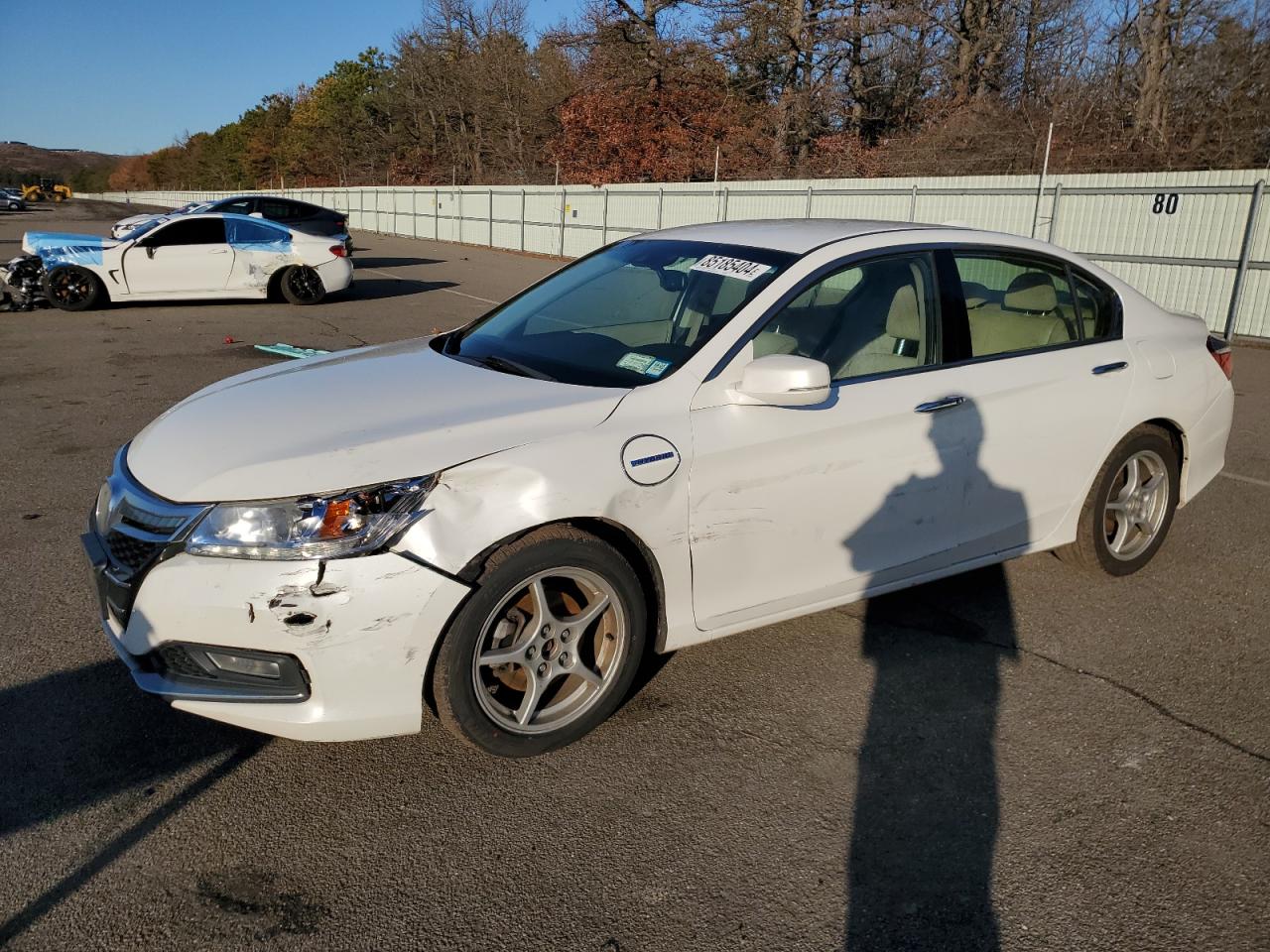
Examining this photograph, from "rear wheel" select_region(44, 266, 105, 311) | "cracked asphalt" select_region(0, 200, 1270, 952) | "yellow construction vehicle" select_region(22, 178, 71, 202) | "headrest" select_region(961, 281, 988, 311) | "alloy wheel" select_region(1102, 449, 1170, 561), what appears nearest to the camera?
"cracked asphalt" select_region(0, 200, 1270, 952)

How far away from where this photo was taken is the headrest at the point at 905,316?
13.1 ft

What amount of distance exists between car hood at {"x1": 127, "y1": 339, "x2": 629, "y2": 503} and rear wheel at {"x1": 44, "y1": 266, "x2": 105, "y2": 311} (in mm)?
12619

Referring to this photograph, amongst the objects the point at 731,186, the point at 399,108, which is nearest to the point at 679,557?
the point at 731,186

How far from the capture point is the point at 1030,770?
10.6ft

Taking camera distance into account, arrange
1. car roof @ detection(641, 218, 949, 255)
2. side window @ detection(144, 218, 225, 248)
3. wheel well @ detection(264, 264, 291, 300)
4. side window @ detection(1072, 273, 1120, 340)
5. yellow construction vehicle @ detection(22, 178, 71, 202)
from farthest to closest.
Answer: yellow construction vehicle @ detection(22, 178, 71, 202) < wheel well @ detection(264, 264, 291, 300) < side window @ detection(144, 218, 225, 248) < side window @ detection(1072, 273, 1120, 340) < car roof @ detection(641, 218, 949, 255)

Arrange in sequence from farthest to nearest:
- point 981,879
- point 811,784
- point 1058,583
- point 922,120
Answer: point 922,120, point 1058,583, point 811,784, point 981,879

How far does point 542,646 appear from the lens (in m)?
3.15

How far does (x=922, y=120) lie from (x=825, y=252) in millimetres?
29883

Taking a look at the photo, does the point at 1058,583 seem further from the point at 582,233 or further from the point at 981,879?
the point at 582,233

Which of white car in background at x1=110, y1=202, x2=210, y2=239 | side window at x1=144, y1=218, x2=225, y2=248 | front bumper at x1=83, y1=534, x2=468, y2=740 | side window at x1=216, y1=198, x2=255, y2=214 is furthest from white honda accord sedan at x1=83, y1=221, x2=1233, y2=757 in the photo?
side window at x1=216, y1=198, x2=255, y2=214

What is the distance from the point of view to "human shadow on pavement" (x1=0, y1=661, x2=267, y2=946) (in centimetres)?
285

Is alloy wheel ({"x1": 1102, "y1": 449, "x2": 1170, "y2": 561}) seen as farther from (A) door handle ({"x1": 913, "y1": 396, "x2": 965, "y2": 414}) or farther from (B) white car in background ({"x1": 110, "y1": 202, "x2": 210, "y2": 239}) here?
(B) white car in background ({"x1": 110, "y1": 202, "x2": 210, "y2": 239})

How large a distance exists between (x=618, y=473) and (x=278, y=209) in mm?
19259

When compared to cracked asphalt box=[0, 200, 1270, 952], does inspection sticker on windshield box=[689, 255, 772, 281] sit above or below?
above
